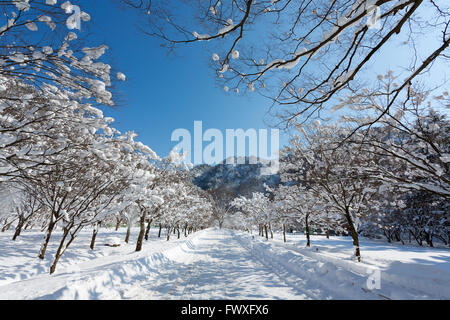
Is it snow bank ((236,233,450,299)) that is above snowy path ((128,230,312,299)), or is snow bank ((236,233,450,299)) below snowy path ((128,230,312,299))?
above

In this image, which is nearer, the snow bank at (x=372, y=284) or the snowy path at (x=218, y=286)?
the snow bank at (x=372, y=284)

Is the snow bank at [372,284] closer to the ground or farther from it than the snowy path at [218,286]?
farther from it

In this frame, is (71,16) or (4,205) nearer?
(71,16)

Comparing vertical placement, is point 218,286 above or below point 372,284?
below

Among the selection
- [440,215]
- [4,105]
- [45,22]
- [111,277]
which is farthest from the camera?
[440,215]

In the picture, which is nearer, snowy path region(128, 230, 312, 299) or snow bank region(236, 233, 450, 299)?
snow bank region(236, 233, 450, 299)

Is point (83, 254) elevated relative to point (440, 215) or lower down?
lower down

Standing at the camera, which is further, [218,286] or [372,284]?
[218,286]

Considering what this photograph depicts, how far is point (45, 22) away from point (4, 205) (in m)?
31.6
